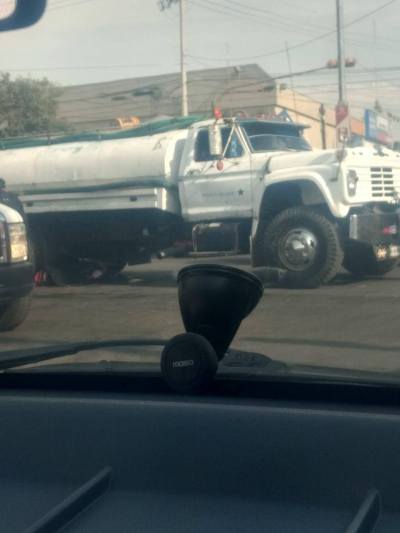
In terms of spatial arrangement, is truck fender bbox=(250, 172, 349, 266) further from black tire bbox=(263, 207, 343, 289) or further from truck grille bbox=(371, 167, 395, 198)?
truck grille bbox=(371, 167, 395, 198)

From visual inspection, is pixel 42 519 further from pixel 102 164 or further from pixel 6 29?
pixel 102 164

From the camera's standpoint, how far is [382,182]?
12.6m

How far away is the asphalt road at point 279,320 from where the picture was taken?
5229 millimetres

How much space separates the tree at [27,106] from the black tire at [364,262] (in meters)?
4.35

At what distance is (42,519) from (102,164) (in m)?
11.3

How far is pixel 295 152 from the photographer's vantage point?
12680mm

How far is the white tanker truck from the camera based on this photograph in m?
11.9

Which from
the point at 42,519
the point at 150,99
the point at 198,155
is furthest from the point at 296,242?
the point at 42,519

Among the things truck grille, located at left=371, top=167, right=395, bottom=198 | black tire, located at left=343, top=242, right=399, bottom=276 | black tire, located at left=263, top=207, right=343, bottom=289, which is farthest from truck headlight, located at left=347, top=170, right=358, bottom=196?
black tire, located at left=343, top=242, right=399, bottom=276

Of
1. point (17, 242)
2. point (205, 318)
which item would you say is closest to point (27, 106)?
point (17, 242)

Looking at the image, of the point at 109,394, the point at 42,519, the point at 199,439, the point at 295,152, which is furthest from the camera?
the point at 295,152

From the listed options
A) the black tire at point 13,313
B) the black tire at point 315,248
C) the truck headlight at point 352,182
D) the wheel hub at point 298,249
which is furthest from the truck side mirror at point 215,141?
the black tire at point 13,313

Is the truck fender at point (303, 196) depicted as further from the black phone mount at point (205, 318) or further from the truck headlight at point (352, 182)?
the black phone mount at point (205, 318)

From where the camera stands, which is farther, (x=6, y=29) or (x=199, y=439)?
(x=6, y=29)
